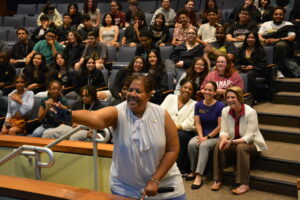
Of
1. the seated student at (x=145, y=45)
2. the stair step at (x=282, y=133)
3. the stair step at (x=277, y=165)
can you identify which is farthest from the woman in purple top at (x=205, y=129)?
the seated student at (x=145, y=45)

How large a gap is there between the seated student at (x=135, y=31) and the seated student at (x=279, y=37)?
4.78 ft

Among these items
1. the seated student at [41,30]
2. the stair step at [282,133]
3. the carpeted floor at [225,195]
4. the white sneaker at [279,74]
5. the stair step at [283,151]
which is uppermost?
the seated student at [41,30]

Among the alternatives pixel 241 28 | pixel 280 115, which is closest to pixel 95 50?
pixel 241 28

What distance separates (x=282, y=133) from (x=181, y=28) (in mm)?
2055

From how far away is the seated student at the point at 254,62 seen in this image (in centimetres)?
378

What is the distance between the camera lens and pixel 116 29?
541cm

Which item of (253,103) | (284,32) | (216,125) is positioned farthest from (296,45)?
(216,125)

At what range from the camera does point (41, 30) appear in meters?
5.70

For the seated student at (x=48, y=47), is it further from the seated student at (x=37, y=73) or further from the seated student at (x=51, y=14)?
the seated student at (x=51, y=14)

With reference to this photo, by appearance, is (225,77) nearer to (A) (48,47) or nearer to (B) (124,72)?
(B) (124,72)

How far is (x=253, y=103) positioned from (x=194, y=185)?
4.01 ft

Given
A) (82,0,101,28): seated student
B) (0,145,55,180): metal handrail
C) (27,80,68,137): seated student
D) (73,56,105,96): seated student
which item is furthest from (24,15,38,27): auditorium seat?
(0,145,55,180): metal handrail

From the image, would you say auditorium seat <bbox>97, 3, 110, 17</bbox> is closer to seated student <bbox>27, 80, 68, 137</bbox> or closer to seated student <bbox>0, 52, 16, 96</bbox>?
seated student <bbox>0, 52, 16, 96</bbox>

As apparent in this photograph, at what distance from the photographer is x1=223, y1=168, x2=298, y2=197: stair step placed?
9.03 feet
